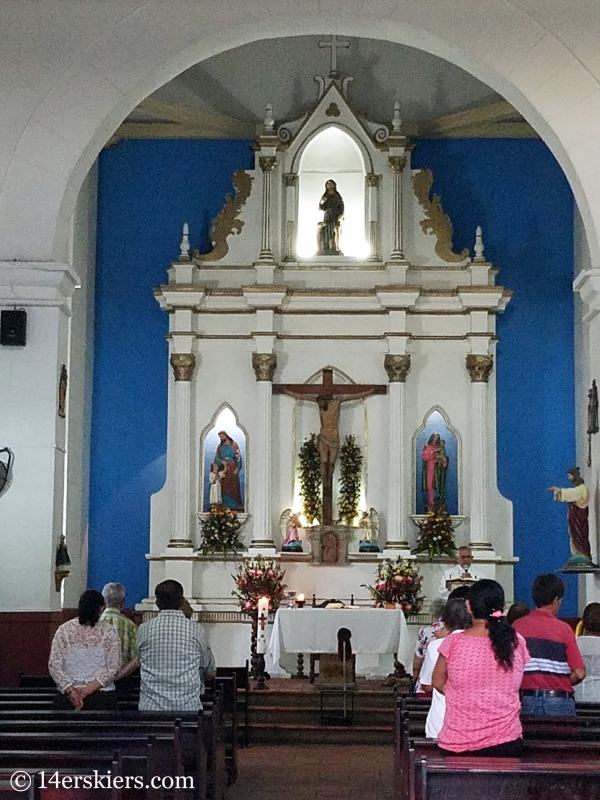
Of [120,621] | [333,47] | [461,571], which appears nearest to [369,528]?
[461,571]

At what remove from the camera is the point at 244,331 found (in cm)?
1547

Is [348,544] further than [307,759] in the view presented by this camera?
Yes

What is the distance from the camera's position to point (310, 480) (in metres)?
15.2

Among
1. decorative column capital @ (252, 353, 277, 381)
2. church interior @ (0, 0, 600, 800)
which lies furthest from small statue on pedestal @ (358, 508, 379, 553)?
decorative column capital @ (252, 353, 277, 381)

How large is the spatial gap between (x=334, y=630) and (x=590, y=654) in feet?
18.4

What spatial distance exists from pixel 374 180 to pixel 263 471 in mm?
3776

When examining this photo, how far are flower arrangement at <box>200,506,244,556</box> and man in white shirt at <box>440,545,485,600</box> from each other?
245cm

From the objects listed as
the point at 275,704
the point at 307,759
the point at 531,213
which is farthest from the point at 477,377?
the point at 307,759

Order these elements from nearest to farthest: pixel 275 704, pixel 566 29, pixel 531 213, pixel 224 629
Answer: pixel 566 29, pixel 275 704, pixel 224 629, pixel 531 213

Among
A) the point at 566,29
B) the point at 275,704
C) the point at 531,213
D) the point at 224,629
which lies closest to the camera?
the point at 566,29

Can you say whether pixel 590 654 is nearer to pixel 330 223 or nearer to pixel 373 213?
pixel 373 213

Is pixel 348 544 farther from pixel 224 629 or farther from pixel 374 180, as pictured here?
pixel 374 180

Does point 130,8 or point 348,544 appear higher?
point 130,8

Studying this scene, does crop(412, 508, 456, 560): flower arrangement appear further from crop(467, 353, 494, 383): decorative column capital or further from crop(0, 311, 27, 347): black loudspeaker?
crop(0, 311, 27, 347): black loudspeaker
